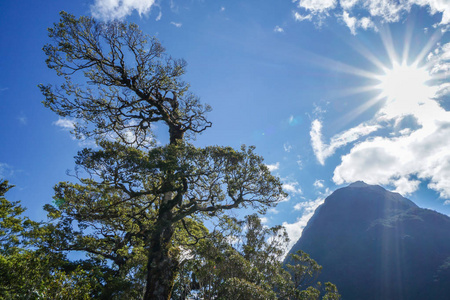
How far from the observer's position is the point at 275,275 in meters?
11.0

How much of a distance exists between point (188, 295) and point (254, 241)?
13.7 feet

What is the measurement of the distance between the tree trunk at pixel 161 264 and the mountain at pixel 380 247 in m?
84.6

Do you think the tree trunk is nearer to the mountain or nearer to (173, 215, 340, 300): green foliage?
(173, 215, 340, 300): green foliage

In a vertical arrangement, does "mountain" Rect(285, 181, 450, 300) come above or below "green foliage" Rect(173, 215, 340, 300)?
above

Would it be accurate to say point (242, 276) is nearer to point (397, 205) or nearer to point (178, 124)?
point (178, 124)

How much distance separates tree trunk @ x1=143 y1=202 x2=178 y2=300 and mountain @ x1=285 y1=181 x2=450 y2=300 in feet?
277

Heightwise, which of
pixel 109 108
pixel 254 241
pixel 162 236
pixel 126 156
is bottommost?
pixel 162 236

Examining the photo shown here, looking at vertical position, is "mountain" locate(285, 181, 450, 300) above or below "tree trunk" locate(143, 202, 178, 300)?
above

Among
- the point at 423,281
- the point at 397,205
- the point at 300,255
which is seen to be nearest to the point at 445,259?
the point at 423,281

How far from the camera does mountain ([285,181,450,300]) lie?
71.4 metres

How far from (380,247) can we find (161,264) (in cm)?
10446

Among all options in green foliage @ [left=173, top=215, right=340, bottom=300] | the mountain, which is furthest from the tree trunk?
the mountain

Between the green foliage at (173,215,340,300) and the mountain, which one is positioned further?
the mountain

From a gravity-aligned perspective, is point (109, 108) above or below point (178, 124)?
below
